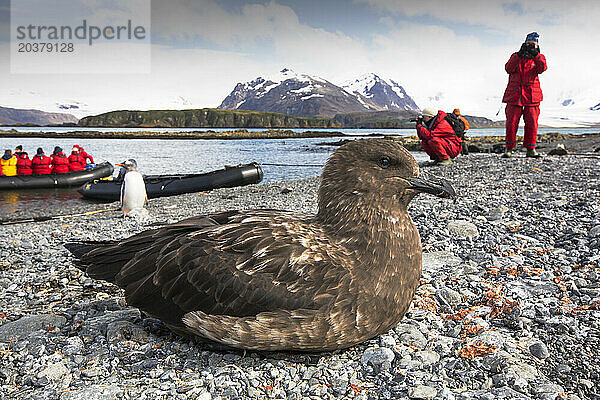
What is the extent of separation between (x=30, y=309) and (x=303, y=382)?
11.5 ft

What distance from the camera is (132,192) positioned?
13875 millimetres

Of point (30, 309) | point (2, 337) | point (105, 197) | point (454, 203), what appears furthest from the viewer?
point (105, 197)

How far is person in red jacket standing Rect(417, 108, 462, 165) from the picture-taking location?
1700 centimetres

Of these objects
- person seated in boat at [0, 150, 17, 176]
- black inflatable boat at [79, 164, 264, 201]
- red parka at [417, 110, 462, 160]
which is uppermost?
red parka at [417, 110, 462, 160]

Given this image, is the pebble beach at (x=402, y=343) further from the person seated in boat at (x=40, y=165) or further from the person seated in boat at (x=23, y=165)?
the person seated in boat at (x=23, y=165)

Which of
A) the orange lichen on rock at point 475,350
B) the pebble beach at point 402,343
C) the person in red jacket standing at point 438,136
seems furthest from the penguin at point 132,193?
the orange lichen on rock at point 475,350

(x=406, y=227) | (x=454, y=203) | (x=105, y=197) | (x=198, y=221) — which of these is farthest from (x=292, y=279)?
(x=105, y=197)

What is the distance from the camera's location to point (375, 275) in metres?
3.78

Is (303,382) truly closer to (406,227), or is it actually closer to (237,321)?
(237,321)

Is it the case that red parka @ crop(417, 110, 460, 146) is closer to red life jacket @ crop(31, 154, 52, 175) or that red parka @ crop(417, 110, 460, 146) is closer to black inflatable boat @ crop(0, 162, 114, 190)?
black inflatable boat @ crop(0, 162, 114, 190)

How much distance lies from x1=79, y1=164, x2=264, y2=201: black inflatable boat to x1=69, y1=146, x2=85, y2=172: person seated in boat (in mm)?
5139

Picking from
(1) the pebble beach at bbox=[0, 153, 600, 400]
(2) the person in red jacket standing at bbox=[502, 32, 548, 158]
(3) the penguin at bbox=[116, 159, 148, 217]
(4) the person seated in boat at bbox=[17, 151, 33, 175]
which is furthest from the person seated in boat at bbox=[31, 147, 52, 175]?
(2) the person in red jacket standing at bbox=[502, 32, 548, 158]

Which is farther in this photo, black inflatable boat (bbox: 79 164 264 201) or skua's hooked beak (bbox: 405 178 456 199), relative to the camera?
black inflatable boat (bbox: 79 164 264 201)

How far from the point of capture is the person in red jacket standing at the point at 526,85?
15195mm
